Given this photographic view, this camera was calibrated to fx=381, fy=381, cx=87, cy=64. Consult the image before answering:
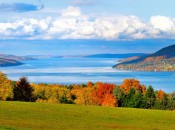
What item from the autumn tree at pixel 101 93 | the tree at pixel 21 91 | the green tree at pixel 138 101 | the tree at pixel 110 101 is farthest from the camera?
the autumn tree at pixel 101 93

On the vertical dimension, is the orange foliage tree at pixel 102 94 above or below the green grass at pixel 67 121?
above

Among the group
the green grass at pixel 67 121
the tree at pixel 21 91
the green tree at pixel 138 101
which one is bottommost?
the green grass at pixel 67 121

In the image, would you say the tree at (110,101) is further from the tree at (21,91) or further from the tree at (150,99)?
the tree at (21,91)

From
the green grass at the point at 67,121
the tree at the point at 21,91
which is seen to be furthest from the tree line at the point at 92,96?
the green grass at the point at 67,121

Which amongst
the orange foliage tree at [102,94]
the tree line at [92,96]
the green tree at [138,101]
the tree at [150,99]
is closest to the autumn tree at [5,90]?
the tree line at [92,96]

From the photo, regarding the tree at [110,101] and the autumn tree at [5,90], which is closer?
the autumn tree at [5,90]

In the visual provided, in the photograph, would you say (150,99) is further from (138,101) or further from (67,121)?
(67,121)

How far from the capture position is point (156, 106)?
100 m

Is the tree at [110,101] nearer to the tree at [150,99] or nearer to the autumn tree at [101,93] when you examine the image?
the autumn tree at [101,93]

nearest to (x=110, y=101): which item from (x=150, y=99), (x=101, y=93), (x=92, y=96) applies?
(x=150, y=99)

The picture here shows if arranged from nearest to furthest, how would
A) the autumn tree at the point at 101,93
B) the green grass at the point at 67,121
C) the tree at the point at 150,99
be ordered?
the green grass at the point at 67,121 → the tree at the point at 150,99 → the autumn tree at the point at 101,93

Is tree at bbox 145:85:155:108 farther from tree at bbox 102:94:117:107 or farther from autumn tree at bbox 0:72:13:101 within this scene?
autumn tree at bbox 0:72:13:101

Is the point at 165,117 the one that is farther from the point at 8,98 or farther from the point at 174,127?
the point at 8,98

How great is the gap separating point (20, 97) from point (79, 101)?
27.7 m
